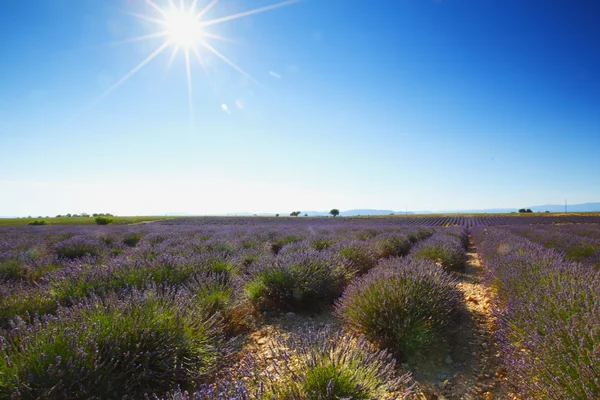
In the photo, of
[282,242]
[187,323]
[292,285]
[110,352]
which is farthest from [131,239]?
[110,352]

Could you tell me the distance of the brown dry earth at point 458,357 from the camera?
2180 millimetres

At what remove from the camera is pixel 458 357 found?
2691 mm

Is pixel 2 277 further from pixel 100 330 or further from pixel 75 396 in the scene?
pixel 75 396

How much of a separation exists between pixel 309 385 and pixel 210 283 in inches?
84.7

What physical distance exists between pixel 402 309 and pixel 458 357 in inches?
27.8

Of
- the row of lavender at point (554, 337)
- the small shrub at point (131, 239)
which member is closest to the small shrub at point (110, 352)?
the row of lavender at point (554, 337)

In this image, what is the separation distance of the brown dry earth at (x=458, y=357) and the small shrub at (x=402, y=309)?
189mm

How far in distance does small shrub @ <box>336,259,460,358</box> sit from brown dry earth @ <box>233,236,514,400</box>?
0.19 m

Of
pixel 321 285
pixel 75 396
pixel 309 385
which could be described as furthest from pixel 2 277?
pixel 309 385

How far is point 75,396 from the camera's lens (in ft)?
5.28

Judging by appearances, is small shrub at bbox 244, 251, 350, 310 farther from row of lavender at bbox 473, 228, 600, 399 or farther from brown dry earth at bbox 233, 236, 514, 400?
row of lavender at bbox 473, 228, 600, 399

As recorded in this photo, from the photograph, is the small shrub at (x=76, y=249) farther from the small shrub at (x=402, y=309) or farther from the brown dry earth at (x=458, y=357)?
the small shrub at (x=402, y=309)

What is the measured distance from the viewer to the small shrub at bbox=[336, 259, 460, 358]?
8.60 feet

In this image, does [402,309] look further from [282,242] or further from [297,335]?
[282,242]
